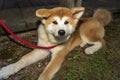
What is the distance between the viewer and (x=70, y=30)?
13.0 ft

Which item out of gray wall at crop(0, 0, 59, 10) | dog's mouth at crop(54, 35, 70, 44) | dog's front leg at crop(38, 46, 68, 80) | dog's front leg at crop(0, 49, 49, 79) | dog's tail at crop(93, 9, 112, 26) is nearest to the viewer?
dog's front leg at crop(38, 46, 68, 80)

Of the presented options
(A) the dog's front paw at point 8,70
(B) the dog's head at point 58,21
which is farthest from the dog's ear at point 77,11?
(A) the dog's front paw at point 8,70

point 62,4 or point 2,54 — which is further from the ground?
point 62,4

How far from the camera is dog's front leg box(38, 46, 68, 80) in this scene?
382 centimetres

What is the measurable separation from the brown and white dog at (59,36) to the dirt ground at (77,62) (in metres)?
0.09

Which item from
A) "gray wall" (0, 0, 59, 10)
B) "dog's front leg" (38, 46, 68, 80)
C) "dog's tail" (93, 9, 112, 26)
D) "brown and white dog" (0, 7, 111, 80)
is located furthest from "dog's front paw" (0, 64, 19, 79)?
"dog's tail" (93, 9, 112, 26)

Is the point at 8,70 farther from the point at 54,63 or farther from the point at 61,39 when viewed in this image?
the point at 61,39

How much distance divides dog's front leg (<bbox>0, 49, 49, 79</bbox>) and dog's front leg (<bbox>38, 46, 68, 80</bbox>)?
0.21 metres

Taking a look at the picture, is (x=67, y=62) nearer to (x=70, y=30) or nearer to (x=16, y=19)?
(x=70, y=30)

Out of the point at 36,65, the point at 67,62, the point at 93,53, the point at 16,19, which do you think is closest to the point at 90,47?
the point at 93,53

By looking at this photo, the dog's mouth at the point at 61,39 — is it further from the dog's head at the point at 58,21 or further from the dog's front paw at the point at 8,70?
the dog's front paw at the point at 8,70

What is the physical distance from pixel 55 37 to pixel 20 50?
68 centimetres

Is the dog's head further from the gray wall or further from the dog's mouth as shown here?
the gray wall

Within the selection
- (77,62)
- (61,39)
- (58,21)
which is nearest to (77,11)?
(58,21)
